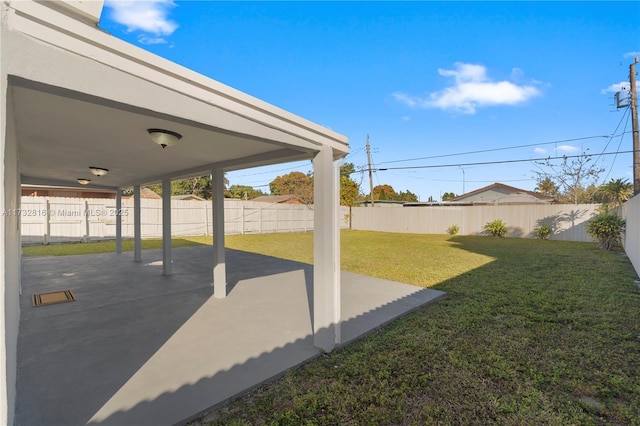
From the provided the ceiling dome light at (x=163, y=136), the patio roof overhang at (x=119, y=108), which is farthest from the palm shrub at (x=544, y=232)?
the ceiling dome light at (x=163, y=136)

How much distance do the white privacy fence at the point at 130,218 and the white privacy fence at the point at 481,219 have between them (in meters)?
5.03

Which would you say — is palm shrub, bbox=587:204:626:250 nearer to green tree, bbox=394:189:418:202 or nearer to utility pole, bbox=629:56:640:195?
A: utility pole, bbox=629:56:640:195

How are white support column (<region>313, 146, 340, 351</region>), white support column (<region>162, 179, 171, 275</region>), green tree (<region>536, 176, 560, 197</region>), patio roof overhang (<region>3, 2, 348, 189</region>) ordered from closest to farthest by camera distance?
patio roof overhang (<region>3, 2, 348, 189</region>), white support column (<region>313, 146, 340, 351</region>), white support column (<region>162, 179, 171, 275</region>), green tree (<region>536, 176, 560, 197</region>)

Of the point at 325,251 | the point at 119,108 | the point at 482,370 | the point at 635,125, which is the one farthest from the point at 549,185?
the point at 119,108

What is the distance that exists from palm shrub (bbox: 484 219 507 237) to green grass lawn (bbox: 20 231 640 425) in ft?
37.8

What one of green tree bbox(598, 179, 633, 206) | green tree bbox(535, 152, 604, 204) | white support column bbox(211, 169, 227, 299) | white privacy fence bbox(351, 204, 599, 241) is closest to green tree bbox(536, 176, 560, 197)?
green tree bbox(535, 152, 604, 204)

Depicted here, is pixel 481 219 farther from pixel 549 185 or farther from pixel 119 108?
pixel 119 108

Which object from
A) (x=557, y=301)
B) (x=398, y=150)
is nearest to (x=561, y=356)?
(x=557, y=301)

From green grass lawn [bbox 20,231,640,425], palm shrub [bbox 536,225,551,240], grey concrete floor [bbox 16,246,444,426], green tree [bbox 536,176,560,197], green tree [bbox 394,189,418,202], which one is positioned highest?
green tree [bbox 394,189,418,202]

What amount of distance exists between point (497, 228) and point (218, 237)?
16.2 m

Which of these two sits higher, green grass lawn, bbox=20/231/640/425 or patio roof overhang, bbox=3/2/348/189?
patio roof overhang, bbox=3/2/348/189

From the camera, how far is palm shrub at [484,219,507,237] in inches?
650

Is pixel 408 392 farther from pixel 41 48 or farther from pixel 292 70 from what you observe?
pixel 292 70

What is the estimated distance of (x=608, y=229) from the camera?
36.0ft
